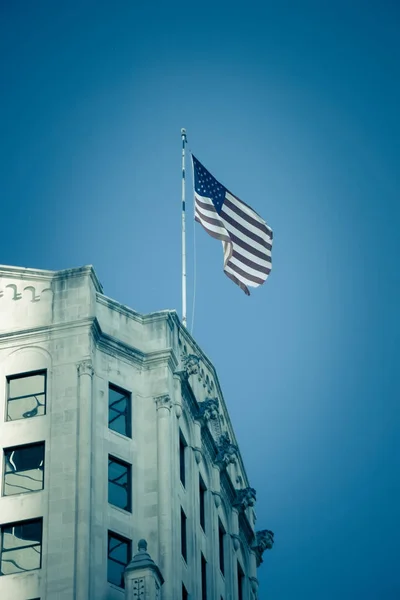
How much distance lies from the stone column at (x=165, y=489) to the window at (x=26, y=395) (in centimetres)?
555

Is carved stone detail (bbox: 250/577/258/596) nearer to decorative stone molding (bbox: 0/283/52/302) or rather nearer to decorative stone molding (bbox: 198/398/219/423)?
decorative stone molding (bbox: 198/398/219/423)

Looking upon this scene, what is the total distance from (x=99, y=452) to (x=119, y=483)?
5.63ft

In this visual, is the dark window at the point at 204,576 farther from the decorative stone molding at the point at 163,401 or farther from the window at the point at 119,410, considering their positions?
the window at the point at 119,410

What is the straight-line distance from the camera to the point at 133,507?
82.2m

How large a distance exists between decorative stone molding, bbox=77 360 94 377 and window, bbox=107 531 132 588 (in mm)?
7983

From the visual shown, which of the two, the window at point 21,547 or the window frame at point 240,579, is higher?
the window frame at point 240,579

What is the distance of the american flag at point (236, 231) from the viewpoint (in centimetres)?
9575

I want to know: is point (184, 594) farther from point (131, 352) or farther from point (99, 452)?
point (131, 352)

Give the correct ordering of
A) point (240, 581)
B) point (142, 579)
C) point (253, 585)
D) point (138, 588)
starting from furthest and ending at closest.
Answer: point (253, 585) < point (240, 581) < point (142, 579) < point (138, 588)

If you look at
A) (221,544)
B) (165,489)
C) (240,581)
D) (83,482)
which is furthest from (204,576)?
(83,482)

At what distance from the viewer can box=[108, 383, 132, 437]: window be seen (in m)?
84.8

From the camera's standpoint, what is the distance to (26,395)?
279 feet

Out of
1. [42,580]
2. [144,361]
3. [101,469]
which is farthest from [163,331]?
[42,580]

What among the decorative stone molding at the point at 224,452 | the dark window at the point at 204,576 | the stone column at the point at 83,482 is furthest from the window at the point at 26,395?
the decorative stone molding at the point at 224,452
